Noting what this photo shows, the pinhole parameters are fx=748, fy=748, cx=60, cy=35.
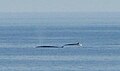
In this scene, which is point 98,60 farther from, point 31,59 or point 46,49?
point 46,49

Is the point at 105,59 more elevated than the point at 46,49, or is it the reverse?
the point at 46,49

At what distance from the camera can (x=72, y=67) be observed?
6350 centimetres

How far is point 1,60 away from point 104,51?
14162 millimetres

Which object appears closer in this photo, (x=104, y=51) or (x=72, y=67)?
(x=72, y=67)

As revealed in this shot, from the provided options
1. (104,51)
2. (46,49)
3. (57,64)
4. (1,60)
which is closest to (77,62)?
(57,64)

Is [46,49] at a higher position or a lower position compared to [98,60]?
higher

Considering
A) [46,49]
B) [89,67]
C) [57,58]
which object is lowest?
[89,67]

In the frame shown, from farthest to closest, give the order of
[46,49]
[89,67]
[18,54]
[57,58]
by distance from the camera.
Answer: [46,49] < [18,54] < [57,58] < [89,67]

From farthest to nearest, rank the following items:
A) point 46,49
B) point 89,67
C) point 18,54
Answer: point 46,49 < point 18,54 < point 89,67

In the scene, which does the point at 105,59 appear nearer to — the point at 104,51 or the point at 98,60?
the point at 98,60

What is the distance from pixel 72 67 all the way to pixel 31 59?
8.92m

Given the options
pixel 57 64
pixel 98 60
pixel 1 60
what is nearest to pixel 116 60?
pixel 98 60

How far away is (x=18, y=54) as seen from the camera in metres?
78.2

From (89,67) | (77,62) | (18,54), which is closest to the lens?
(89,67)
